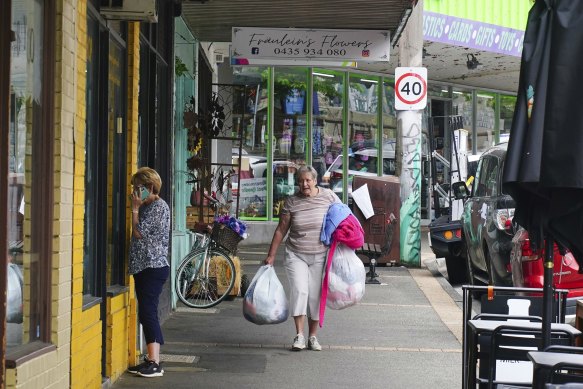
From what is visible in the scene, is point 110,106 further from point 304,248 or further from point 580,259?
point 580,259

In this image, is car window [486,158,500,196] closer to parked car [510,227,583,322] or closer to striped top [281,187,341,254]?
parked car [510,227,583,322]

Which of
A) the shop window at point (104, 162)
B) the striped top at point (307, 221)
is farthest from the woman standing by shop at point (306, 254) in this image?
the shop window at point (104, 162)

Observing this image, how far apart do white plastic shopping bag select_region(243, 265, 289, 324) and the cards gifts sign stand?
4.54 m

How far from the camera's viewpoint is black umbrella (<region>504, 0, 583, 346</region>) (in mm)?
4605

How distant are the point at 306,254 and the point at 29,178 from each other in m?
4.49

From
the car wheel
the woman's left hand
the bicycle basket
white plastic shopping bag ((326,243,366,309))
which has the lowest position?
the car wheel

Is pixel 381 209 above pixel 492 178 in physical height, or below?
below

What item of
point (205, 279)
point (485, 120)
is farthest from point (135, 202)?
point (485, 120)

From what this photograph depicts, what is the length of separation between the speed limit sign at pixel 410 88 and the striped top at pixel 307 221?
768 cm

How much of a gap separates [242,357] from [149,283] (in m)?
1.58

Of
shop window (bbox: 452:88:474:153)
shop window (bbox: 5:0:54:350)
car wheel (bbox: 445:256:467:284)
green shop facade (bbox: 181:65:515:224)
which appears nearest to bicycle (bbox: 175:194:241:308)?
car wheel (bbox: 445:256:467:284)

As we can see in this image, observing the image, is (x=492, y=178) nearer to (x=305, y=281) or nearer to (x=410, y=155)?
(x=410, y=155)

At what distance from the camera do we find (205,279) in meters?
13.0

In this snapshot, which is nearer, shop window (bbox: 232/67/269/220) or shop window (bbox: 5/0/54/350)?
shop window (bbox: 5/0/54/350)
